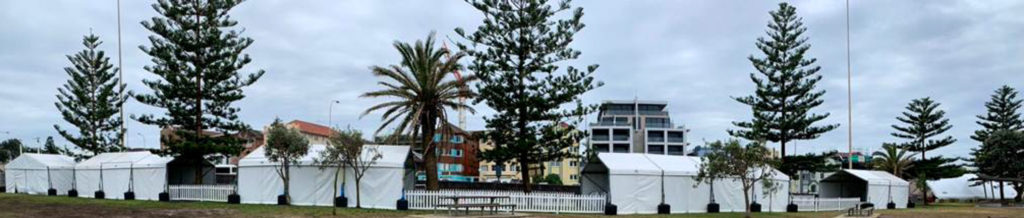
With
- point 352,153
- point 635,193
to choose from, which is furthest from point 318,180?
point 635,193

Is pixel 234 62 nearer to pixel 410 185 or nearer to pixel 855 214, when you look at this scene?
pixel 410 185

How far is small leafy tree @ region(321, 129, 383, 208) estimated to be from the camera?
2097 centimetres

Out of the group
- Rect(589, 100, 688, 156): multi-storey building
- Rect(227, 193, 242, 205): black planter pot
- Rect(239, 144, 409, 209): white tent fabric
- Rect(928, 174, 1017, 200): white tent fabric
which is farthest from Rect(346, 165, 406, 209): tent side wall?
Rect(589, 100, 688, 156): multi-storey building

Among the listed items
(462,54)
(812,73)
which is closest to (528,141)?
(462,54)

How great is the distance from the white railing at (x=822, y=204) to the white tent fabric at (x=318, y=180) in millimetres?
13599

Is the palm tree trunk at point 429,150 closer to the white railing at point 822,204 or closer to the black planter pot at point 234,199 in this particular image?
the black planter pot at point 234,199

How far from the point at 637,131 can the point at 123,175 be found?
68977 millimetres

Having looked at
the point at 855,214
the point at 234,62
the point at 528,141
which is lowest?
the point at 855,214

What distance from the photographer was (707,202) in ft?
79.5

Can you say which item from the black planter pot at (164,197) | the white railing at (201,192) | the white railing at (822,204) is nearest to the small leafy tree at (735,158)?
the white railing at (822,204)

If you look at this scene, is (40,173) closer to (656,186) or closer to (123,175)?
(123,175)

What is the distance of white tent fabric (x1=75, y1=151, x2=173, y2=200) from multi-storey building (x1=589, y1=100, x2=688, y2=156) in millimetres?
60710

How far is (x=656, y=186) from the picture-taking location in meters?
23.0

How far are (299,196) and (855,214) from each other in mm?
16437
